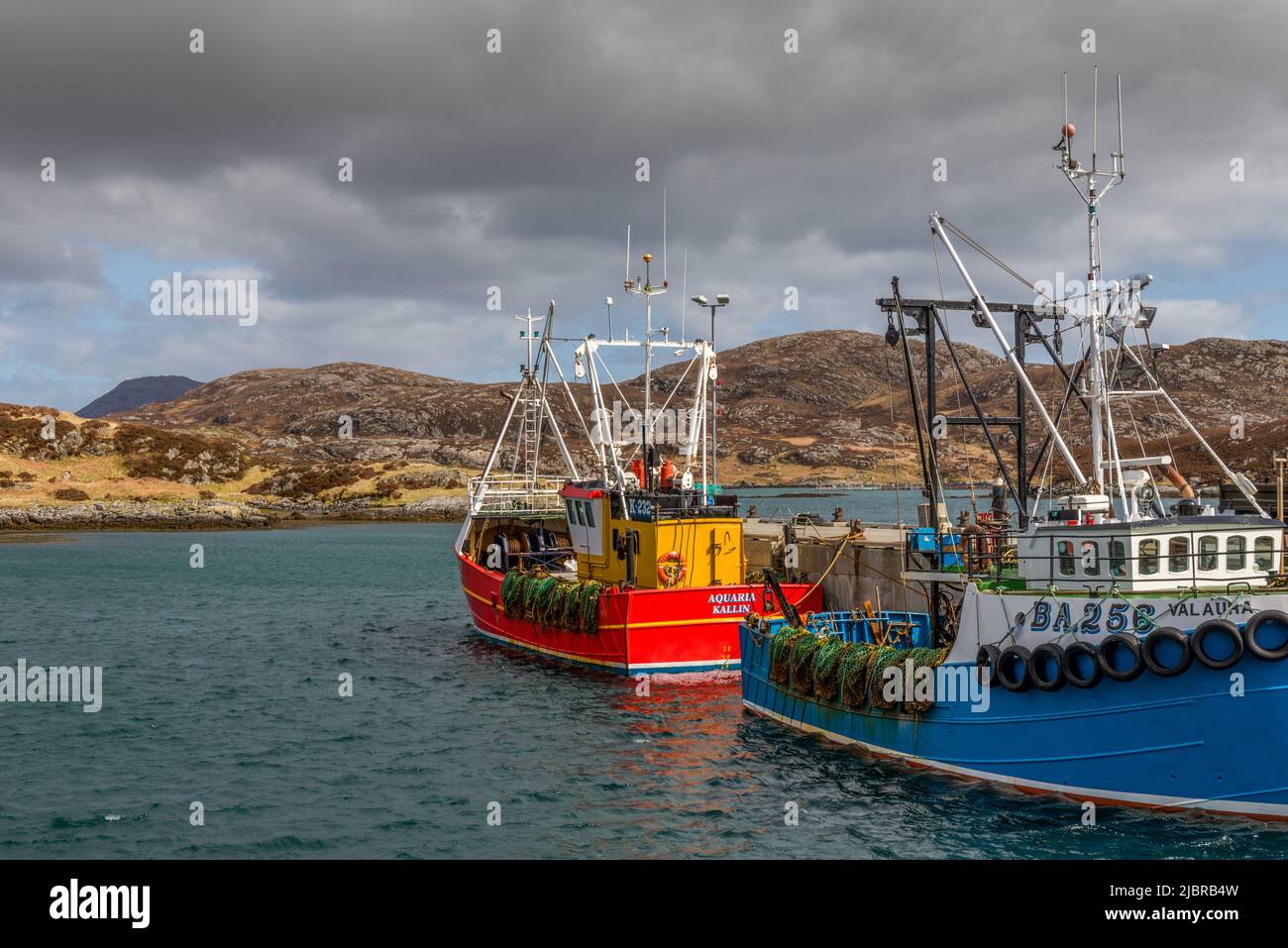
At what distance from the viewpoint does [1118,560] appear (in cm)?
1875

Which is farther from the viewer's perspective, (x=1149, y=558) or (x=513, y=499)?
(x=513, y=499)

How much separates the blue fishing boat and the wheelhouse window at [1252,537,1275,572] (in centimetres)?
4

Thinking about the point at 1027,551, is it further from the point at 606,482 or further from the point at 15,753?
the point at 15,753

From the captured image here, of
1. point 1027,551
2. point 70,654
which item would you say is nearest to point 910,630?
point 1027,551

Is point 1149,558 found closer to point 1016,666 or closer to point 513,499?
point 1016,666

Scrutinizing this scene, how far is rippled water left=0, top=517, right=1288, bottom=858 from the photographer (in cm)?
1794

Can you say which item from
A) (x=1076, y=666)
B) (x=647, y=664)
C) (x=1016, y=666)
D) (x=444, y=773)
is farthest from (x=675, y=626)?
(x=1076, y=666)

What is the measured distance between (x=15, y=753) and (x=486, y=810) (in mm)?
12614

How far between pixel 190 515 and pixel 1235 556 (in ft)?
363

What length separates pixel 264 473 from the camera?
13925 cm

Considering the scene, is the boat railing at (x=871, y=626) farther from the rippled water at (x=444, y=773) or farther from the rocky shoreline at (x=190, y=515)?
the rocky shoreline at (x=190, y=515)

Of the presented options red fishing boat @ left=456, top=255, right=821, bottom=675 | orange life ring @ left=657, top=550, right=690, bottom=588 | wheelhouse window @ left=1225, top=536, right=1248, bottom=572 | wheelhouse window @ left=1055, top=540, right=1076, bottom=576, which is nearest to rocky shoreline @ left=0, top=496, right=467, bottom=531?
red fishing boat @ left=456, top=255, right=821, bottom=675

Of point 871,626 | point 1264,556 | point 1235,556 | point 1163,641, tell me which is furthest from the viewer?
point 871,626
